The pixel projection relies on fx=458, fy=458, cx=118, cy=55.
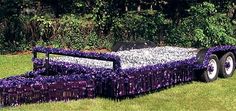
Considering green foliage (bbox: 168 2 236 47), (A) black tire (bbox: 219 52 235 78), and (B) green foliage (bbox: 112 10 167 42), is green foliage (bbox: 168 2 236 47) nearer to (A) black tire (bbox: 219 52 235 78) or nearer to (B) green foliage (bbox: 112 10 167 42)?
(B) green foliage (bbox: 112 10 167 42)

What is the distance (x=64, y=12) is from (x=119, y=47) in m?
8.01

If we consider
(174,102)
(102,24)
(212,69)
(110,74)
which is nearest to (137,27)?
(102,24)

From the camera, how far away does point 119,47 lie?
40.1ft

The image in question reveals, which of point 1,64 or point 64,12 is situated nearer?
point 1,64

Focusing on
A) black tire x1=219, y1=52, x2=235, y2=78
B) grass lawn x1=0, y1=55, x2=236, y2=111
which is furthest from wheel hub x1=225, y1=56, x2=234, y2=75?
grass lawn x1=0, y1=55, x2=236, y2=111

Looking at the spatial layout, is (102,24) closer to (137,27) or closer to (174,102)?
(137,27)

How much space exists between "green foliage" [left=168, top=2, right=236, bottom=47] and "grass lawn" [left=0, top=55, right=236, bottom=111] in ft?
24.2

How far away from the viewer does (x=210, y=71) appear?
34.7 ft

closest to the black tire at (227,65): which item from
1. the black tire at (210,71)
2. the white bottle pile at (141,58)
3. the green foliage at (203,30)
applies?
the black tire at (210,71)

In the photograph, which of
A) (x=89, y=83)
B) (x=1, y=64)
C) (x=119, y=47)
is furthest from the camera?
(x=1, y=64)

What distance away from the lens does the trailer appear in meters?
7.67

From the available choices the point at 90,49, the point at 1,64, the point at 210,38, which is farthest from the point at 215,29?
the point at 1,64

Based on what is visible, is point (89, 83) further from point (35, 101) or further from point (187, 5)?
point (187, 5)

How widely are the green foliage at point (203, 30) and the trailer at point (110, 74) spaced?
6.41 m
